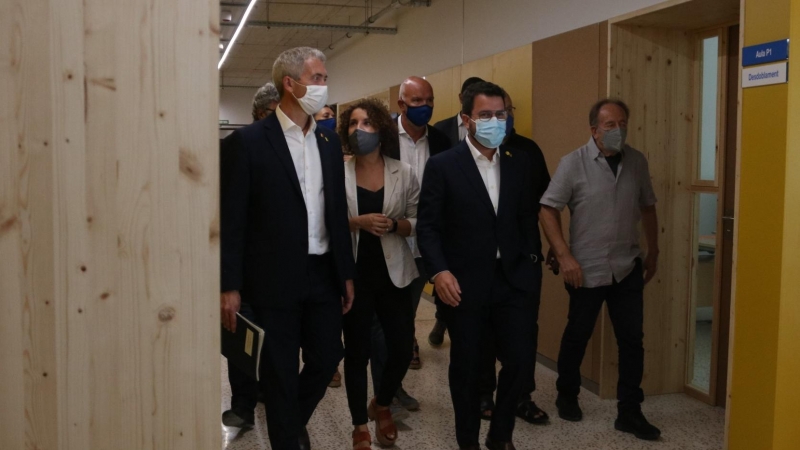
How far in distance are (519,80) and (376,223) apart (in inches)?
95.7

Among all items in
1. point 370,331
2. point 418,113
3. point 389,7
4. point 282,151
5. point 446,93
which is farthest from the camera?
point 389,7

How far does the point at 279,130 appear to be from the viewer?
2.80m

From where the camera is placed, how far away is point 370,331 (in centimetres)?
336

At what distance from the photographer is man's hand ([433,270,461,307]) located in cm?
308

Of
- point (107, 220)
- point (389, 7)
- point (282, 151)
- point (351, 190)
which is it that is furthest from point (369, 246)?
point (389, 7)

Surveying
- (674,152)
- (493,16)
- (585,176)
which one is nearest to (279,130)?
(585,176)

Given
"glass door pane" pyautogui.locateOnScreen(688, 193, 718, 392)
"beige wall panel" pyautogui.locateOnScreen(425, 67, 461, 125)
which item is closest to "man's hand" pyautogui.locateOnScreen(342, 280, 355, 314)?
"glass door pane" pyautogui.locateOnScreen(688, 193, 718, 392)

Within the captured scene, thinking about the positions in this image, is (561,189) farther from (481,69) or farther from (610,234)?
(481,69)

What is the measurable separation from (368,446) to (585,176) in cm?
167

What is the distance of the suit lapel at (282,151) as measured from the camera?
2.76m

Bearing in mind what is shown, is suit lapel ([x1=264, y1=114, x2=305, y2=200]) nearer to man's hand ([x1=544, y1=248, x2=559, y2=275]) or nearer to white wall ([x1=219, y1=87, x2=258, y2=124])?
man's hand ([x1=544, y1=248, x2=559, y2=275])

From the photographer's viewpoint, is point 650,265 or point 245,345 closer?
point 245,345

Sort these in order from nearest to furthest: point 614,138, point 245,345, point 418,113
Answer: point 245,345, point 614,138, point 418,113

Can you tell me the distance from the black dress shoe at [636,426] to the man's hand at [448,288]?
49.0 inches
